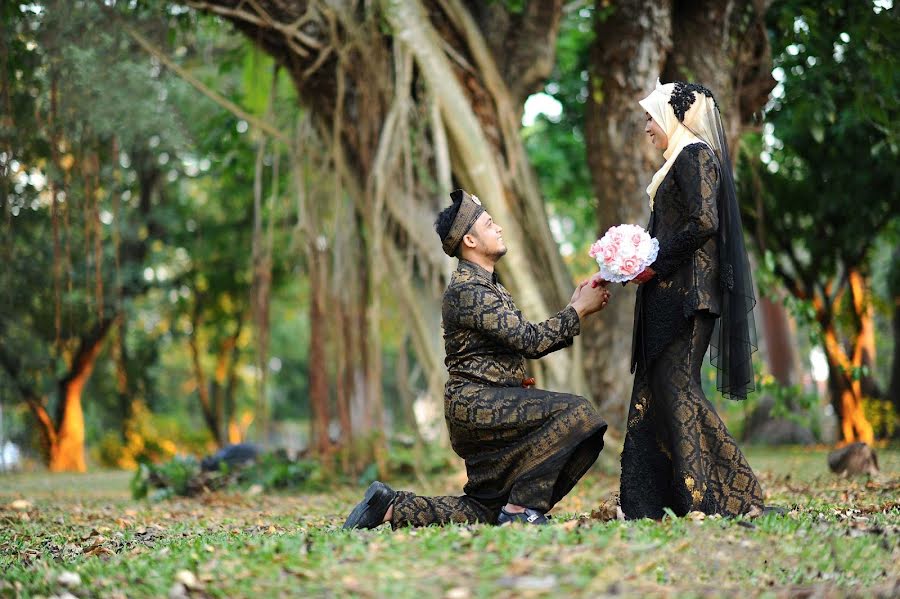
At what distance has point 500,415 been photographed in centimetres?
488

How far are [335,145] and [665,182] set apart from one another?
5002mm

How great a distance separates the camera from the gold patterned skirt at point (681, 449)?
15.8ft

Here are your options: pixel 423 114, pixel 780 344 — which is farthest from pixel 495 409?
pixel 780 344

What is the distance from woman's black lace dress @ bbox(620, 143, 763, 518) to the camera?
483 centimetres

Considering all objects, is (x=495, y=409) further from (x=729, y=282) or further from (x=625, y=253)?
(x=729, y=282)

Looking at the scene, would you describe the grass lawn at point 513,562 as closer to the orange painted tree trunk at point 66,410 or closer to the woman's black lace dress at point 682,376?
the woman's black lace dress at point 682,376

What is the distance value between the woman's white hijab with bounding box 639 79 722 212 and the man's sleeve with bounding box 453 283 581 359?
0.87 meters

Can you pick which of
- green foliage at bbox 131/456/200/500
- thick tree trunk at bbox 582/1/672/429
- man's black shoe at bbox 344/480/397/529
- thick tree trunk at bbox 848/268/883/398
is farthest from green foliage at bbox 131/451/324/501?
thick tree trunk at bbox 848/268/883/398

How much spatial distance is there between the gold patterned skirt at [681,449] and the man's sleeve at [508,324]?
49 cm

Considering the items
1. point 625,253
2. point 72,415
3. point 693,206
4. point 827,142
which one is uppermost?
point 827,142

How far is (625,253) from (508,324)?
2.00 ft

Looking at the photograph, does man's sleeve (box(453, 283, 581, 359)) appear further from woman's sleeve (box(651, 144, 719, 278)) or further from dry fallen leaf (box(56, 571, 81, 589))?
dry fallen leaf (box(56, 571, 81, 589))

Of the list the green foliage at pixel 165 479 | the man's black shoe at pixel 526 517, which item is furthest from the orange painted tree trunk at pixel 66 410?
the man's black shoe at pixel 526 517

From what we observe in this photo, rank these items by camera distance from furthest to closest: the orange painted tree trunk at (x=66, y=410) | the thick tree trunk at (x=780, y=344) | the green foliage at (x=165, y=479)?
the thick tree trunk at (x=780, y=344) < the orange painted tree trunk at (x=66, y=410) < the green foliage at (x=165, y=479)
